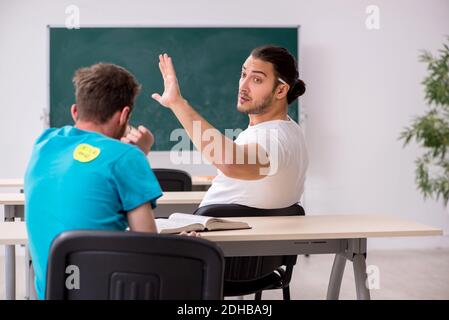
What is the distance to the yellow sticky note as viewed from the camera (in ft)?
5.27

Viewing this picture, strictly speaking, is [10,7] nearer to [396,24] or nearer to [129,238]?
[396,24]

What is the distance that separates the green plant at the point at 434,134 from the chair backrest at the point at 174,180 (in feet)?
7.32

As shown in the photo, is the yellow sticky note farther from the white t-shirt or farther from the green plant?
the green plant

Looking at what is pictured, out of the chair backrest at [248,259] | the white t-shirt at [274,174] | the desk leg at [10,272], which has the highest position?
the white t-shirt at [274,174]

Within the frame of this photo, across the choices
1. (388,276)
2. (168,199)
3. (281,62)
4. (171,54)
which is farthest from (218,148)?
(171,54)

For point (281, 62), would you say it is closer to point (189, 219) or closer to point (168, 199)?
point (189, 219)

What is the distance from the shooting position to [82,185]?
5.27 feet

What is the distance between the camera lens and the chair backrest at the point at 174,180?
4129 mm

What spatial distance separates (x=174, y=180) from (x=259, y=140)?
180 cm

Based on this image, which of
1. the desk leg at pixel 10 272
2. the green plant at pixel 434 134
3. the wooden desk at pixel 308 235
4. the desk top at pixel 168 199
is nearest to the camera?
the wooden desk at pixel 308 235

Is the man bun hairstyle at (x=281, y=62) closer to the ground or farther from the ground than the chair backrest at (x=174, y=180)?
farther from the ground

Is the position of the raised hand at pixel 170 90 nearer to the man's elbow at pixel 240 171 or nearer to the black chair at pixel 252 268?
the man's elbow at pixel 240 171

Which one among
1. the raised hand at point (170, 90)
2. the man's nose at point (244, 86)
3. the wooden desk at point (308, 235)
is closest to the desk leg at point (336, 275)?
the wooden desk at point (308, 235)
